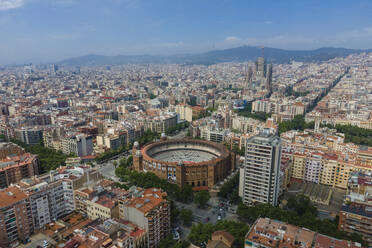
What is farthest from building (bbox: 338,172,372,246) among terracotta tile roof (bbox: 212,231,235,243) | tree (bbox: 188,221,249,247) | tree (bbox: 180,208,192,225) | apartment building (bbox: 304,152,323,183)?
tree (bbox: 180,208,192,225)

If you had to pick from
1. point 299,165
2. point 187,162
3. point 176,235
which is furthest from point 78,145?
point 299,165

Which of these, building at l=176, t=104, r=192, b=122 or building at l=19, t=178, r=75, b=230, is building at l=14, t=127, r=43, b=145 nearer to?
building at l=19, t=178, r=75, b=230

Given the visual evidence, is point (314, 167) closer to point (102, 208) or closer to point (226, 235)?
point (226, 235)

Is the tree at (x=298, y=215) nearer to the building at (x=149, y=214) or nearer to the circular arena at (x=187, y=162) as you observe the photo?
the circular arena at (x=187, y=162)

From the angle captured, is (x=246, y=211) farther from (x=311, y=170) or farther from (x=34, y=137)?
(x=34, y=137)

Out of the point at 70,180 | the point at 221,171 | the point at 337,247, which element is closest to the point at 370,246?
the point at 337,247
